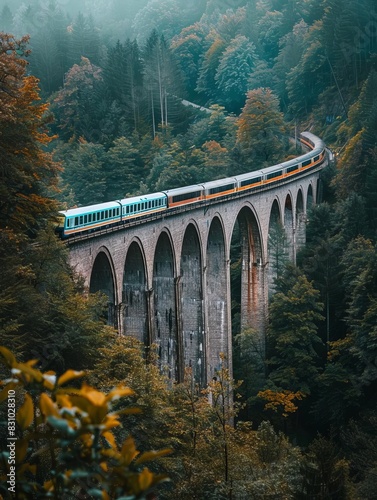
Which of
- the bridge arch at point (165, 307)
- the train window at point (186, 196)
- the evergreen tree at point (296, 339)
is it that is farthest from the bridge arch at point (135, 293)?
the evergreen tree at point (296, 339)

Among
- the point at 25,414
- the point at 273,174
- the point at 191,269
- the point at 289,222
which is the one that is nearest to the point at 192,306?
the point at 191,269

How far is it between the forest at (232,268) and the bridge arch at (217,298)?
7.23ft

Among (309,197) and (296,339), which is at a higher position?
(309,197)

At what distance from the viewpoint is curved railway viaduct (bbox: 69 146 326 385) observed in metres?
36.6

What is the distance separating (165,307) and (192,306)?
4.29m

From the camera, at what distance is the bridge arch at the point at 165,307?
44653 mm

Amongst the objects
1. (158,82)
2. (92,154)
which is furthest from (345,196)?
(158,82)

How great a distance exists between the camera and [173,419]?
91.0 ft

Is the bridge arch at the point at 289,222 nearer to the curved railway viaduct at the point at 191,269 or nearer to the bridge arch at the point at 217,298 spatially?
the curved railway viaduct at the point at 191,269

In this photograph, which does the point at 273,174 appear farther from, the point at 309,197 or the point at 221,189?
the point at 309,197

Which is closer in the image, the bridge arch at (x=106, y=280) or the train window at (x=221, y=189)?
the bridge arch at (x=106, y=280)

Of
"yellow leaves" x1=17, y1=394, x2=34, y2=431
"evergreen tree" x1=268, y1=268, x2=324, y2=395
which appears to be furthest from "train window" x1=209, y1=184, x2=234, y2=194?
"yellow leaves" x1=17, y1=394, x2=34, y2=431

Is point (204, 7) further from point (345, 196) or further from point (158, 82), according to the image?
point (345, 196)

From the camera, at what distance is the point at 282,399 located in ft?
165
